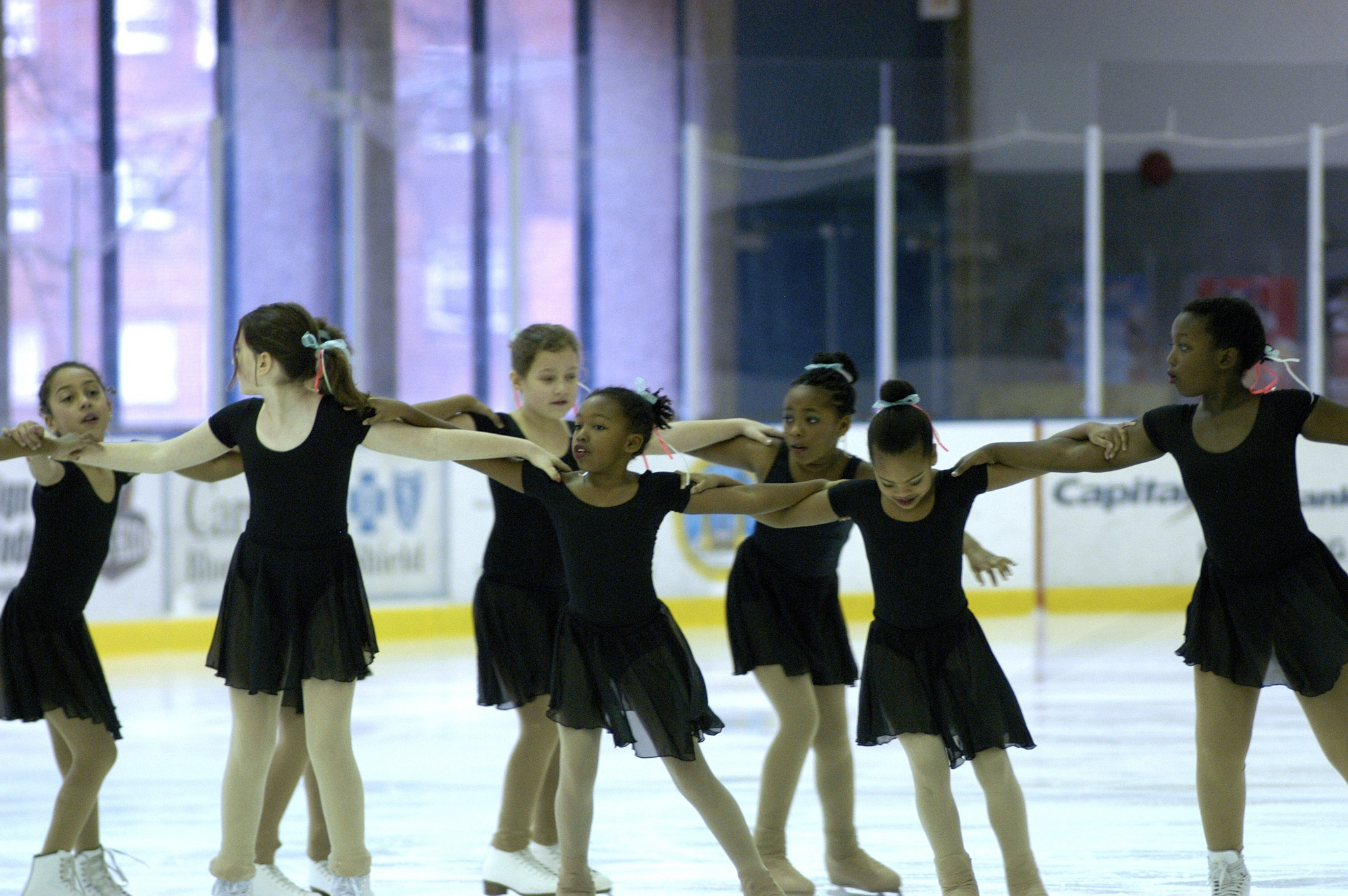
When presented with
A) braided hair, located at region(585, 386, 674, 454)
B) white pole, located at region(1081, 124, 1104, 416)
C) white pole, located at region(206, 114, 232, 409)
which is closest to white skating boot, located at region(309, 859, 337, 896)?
braided hair, located at region(585, 386, 674, 454)

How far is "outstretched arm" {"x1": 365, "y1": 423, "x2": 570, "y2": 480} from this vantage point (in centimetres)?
288

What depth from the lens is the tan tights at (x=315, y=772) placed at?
288cm

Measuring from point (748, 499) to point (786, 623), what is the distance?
1.91 ft

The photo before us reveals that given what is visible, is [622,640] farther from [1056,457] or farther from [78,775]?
[78,775]

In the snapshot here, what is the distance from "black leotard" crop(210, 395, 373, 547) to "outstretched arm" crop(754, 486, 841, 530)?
849mm

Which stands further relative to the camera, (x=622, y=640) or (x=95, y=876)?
(x=95, y=876)

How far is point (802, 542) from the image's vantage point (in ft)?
11.0

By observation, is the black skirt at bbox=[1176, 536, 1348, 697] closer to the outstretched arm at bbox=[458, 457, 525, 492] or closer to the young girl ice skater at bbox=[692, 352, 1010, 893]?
the young girl ice skater at bbox=[692, 352, 1010, 893]

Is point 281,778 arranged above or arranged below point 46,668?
below

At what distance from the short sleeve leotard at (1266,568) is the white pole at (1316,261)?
6106 mm

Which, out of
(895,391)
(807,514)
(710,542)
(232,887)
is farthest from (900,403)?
(710,542)

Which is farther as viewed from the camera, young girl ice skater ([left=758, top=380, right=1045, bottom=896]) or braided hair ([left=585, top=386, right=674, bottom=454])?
braided hair ([left=585, top=386, right=674, bottom=454])

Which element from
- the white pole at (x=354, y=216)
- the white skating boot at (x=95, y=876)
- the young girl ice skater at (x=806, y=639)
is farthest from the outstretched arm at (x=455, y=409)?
the white pole at (x=354, y=216)

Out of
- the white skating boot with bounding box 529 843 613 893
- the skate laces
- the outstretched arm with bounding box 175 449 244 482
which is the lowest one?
the white skating boot with bounding box 529 843 613 893
